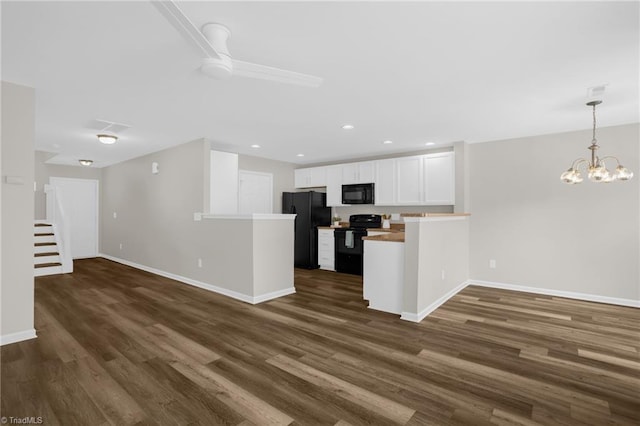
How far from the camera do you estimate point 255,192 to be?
21.5ft

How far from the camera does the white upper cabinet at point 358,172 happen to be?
6.00 m

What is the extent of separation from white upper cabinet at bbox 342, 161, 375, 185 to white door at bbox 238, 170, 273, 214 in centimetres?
168

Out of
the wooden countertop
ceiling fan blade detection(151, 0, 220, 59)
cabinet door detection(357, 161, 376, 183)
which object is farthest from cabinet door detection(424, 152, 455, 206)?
ceiling fan blade detection(151, 0, 220, 59)

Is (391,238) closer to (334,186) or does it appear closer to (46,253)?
(334,186)

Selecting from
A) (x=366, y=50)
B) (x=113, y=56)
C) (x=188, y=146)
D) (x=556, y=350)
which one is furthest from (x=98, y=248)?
(x=556, y=350)

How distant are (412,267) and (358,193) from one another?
9.39 feet

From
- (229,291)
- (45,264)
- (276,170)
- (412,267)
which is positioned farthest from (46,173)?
(412,267)

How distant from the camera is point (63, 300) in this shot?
4074mm

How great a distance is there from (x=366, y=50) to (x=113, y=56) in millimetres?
1887

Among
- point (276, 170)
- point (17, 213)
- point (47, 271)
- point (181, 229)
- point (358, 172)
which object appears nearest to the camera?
point (17, 213)

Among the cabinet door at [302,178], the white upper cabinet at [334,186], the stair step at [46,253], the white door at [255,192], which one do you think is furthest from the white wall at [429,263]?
the stair step at [46,253]

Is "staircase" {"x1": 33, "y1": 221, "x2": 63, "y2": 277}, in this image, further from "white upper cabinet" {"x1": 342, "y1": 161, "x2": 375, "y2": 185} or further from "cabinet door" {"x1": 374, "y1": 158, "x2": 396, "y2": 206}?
"cabinet door" {"x1": 374, "y1": 158, "x2": 396, "y2": 206}

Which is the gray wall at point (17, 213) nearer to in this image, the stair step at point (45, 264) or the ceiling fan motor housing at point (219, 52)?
the ceiling fan motor housing at point (219, 52)

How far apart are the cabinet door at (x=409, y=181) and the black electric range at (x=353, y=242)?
65cm
